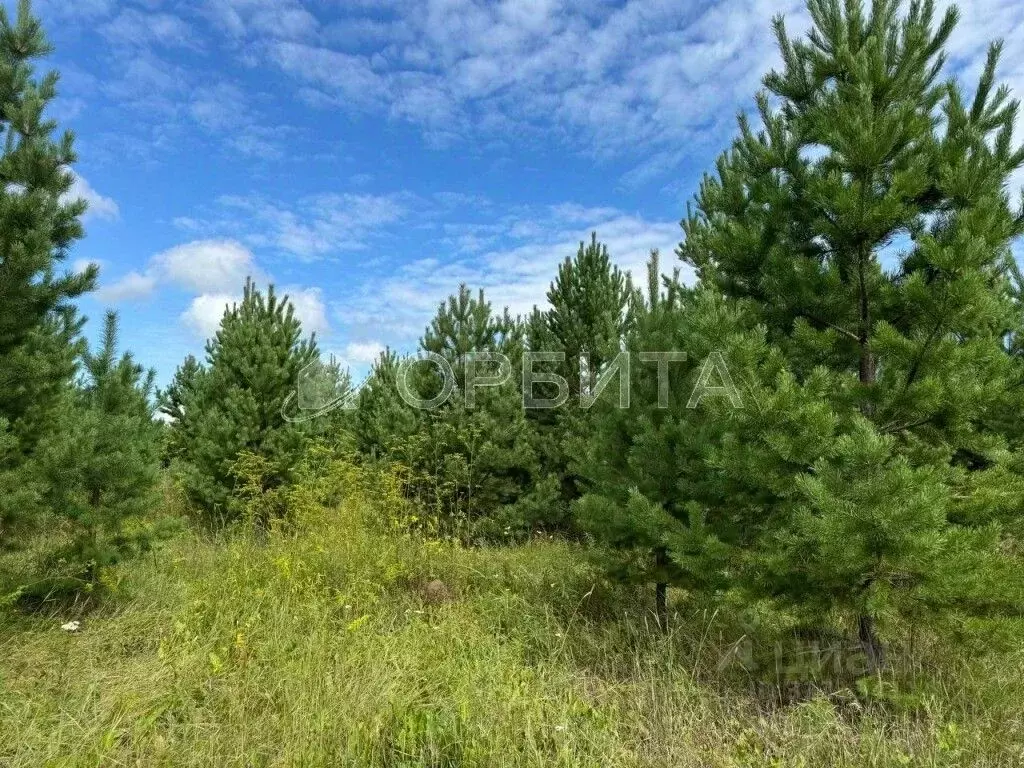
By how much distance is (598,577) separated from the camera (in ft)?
19.8

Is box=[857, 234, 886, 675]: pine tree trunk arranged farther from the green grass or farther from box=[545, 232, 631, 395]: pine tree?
box=[545, 232, 631, 395]: pine tree

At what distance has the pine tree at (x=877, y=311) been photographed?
3562mm

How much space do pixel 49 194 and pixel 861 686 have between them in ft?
22.2

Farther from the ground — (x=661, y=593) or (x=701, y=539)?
(x=701, y=539)

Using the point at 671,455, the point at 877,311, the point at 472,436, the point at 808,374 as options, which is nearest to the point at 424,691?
the point at 671,455

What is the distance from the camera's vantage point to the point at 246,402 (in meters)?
9.80

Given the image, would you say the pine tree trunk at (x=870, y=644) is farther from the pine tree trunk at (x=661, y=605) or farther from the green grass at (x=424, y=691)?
the pine tree trunk at (x=661, y=605)

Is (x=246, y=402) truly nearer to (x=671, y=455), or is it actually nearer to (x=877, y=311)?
(x=671, y=455)

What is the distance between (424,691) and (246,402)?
23.3 ft

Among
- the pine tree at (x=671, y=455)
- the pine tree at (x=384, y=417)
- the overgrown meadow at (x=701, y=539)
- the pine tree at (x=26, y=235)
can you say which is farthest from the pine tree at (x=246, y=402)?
the pine tree at (x=671, y=455)

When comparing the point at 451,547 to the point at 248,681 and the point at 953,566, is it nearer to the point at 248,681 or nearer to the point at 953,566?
the point at 248,681

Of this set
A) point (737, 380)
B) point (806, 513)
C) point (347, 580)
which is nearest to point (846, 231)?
point (737, 380)

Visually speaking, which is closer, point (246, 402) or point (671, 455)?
point (671, 455)

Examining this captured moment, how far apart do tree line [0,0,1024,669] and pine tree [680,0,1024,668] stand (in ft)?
0.06
